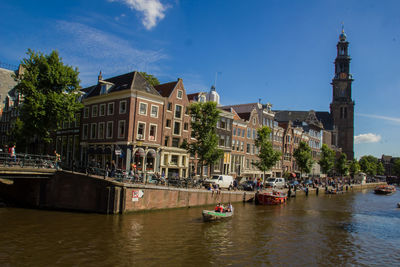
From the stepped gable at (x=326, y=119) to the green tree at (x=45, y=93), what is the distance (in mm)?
133717

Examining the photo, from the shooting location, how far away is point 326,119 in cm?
15225

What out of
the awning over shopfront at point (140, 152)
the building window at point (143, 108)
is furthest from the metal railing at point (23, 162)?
the building window at point (143, 108)

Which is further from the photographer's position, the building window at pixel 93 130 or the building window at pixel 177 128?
the building window at pixel 177 128

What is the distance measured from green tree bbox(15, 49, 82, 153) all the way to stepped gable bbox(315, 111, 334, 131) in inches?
5264

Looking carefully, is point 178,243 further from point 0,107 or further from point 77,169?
point 0,107

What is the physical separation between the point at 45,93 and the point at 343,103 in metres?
143

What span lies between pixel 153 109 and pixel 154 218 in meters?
21.3

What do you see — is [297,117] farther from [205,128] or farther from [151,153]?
[151,153]

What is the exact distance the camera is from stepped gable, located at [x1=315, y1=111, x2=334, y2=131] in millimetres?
150375

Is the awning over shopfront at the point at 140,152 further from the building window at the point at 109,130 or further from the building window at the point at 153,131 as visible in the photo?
the building window at the point at 109,130

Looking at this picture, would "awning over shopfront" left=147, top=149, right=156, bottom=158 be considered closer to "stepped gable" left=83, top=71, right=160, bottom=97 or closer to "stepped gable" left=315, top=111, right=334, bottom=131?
"stepped gable" left=83, top=71, right=160, bottom=97

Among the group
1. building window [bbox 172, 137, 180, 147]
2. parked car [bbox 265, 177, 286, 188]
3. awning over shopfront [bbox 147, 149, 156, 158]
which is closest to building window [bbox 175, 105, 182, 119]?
building window [bbox 172, 137, 180, 147]

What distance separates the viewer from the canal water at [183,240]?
19156 mm

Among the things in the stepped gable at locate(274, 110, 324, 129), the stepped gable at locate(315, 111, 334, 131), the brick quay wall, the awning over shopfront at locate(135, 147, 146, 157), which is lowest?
the brick quay wall
